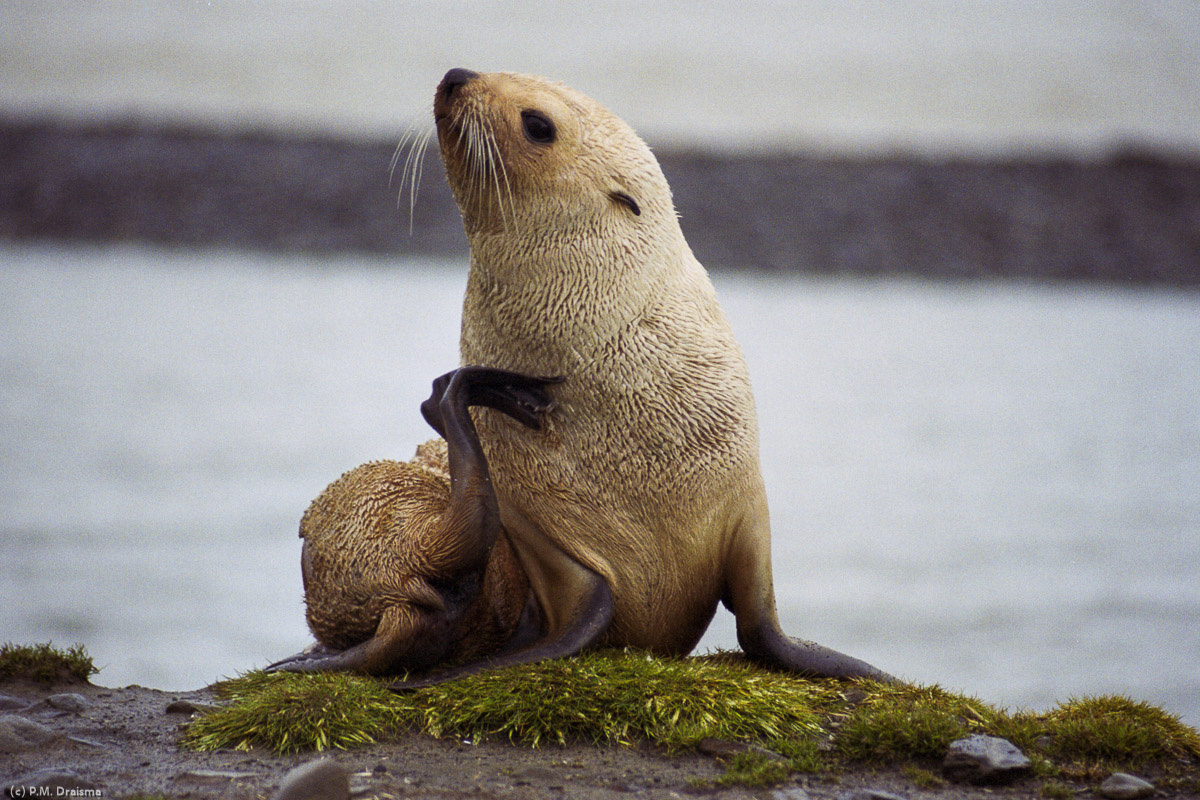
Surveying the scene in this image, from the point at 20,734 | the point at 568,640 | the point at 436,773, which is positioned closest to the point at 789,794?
the point at 568,640

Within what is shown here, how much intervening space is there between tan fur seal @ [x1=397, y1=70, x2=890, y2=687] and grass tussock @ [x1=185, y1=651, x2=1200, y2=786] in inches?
11.4

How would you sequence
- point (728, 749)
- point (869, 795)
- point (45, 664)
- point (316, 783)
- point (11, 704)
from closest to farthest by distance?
point (316, 783), point (869, 795), point (728, 749), point (11, 704), point (45, 664)

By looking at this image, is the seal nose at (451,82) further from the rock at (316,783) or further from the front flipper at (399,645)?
the rock at (316,783)

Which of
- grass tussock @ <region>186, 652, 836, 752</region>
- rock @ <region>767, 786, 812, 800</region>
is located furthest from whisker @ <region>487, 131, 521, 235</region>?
rock @ <region>767, 786, 812, 800</region>

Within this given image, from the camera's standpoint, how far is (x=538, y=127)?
5.28 m

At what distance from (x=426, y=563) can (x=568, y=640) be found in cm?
65

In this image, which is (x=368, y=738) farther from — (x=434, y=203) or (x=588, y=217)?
(x=434, y=203)

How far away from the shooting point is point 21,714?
5.28 metres

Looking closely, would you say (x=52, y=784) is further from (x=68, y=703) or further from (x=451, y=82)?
(x=451, y=82)

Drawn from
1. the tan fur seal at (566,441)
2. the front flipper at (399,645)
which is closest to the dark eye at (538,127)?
the tan fur seal at (566,441)

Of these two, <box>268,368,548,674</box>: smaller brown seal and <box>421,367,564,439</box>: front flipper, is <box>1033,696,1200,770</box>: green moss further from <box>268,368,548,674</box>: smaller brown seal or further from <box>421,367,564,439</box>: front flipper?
<box>421,367,564,439</box>: front flipper

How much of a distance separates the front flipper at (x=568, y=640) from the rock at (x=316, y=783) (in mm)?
968

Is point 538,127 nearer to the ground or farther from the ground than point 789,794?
farther from the ground

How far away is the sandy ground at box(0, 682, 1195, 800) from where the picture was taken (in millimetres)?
4434
